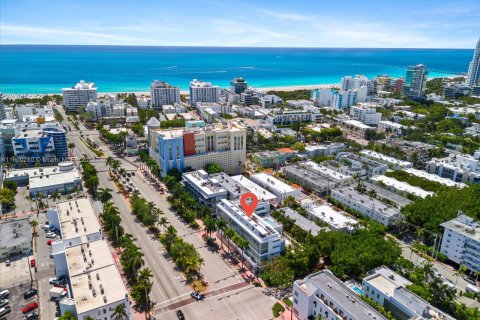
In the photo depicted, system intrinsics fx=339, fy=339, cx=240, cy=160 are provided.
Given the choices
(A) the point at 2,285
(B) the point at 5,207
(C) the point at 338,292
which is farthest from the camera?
(B) the point at 5,207

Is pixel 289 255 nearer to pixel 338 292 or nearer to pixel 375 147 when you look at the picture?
pixel 338 292

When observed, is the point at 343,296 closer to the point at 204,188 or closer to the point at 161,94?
the point at 204,188

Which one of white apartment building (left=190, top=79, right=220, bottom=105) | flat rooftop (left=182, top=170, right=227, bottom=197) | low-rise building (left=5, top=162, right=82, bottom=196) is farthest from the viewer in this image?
white apartment building (left=190, top=79, right=220, bottom=105)

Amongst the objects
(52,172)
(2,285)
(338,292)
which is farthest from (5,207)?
(338,292)

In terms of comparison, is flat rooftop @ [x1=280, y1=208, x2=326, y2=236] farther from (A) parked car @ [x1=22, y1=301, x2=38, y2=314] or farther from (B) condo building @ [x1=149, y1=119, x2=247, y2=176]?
(A) parked car @ [x1=22, y1=301, x2=38, y2=314]

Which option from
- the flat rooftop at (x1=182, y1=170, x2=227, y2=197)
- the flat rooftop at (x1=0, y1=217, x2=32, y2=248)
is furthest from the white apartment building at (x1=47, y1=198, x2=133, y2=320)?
the flat rooftop at (x1=182, y1=170, x2=227, y2=197)

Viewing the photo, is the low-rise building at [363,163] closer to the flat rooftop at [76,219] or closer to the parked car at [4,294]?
the flat rooftop at [76,219]
